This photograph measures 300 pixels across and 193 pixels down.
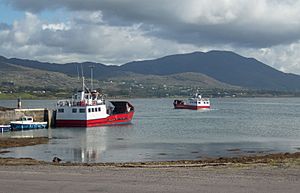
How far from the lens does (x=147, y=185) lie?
19297mm

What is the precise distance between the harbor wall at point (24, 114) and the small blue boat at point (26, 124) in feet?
6.38

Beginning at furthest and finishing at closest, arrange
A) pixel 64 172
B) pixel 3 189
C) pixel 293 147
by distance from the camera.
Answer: pixel 293 147, pixel 64 172, pixel 3 189

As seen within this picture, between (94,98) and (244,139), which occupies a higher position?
(94,98)

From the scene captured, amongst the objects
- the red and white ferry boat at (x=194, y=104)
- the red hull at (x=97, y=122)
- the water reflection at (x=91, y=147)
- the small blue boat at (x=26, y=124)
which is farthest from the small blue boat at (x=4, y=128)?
the red and white ferry boat at (x=194, y=104)

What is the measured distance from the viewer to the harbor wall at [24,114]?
257 feet

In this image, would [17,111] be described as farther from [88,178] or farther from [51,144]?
[88,178]

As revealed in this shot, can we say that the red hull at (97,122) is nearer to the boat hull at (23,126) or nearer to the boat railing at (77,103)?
the boat railing at (77,103)

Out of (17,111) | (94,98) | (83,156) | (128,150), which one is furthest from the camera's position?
(94,98)

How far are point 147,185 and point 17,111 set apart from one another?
213ft

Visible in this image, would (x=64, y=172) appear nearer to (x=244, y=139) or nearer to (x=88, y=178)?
(x=88, y=178)

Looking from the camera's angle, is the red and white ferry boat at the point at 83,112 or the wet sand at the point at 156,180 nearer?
the wet sand at the point at 156,180

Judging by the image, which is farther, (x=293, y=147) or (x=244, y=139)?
(x=244, y=139)

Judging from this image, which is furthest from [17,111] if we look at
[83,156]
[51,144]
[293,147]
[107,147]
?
[293,147]

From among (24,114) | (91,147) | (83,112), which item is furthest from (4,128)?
(91,147)
